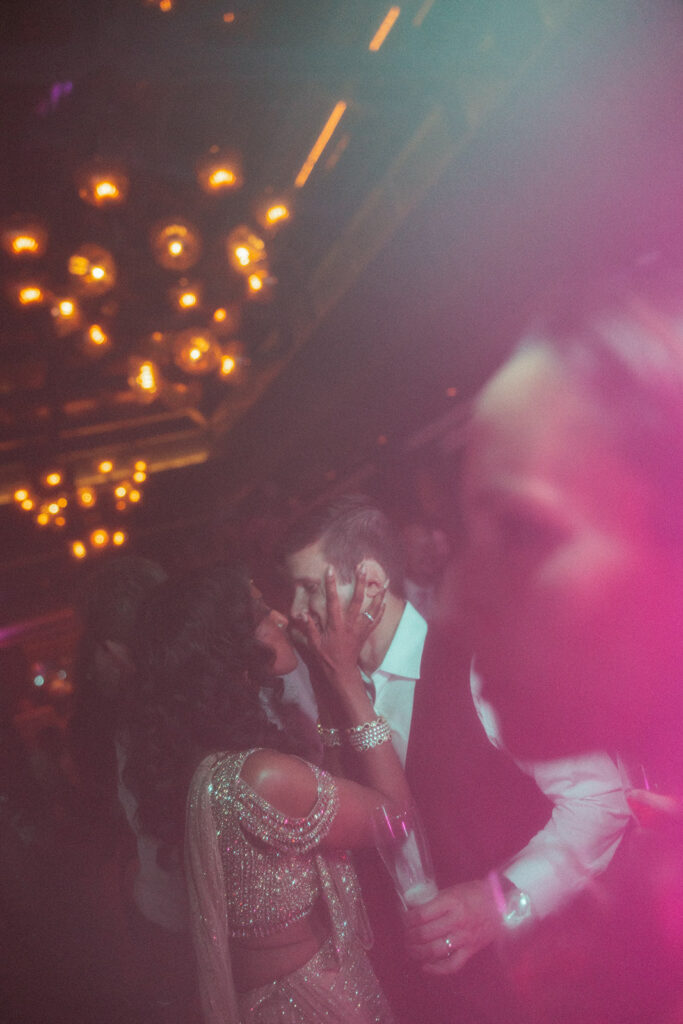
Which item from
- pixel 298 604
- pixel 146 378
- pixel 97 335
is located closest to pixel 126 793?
pixel 298 604

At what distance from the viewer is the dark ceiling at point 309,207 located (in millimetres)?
1177

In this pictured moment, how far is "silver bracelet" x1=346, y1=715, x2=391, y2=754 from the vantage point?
1.05 m

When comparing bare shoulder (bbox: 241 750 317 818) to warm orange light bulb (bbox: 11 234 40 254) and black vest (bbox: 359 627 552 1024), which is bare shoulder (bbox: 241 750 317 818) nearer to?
black vest (bbox: 359 627 552 1024)

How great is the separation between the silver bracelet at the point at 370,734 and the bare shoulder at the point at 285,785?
9 cm

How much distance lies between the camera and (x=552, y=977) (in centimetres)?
101

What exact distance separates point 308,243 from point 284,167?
321 millimetres

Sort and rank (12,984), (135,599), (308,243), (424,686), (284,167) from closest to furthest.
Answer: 1. (424,686)
2. (135,599)
3. (308,243)
4. (284,167)
5. (12,984)

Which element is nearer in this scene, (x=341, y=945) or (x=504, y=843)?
(x=504, y=843)

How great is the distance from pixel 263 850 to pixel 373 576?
1.67 ft

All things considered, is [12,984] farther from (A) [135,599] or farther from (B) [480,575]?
(B) [480,575]

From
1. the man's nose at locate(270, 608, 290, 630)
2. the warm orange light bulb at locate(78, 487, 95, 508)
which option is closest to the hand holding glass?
the man's nose at locate(270, 608, 290, 630)

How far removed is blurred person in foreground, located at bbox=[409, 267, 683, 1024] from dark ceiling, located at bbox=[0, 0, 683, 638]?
140mm

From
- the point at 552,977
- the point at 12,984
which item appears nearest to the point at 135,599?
the point at 552,977

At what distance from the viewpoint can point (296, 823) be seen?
1029mm
